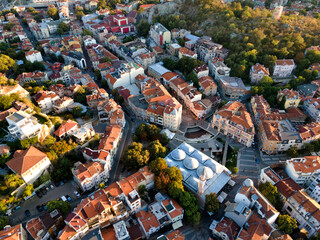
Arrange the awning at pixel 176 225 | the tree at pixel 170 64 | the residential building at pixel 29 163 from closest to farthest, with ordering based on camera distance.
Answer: the awning at pixel 176 225
the residential building at pixel 29 163
the tree at pixel 170 64

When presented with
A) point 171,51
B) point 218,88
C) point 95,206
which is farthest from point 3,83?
point 218,88

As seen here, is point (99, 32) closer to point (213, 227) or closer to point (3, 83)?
point (3, 83)

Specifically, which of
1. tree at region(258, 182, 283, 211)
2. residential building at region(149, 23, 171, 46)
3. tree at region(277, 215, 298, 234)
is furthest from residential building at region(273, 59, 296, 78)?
tree at region(277, 215, 298, 234)

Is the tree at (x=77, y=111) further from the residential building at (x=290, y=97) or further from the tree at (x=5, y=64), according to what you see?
the residential building at (x=290, y=97)

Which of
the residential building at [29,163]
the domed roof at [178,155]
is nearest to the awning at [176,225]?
the domed roof at [178,155]

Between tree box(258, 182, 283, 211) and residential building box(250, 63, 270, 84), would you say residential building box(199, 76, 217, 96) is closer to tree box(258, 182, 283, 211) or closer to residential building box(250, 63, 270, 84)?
residential building box(250, 63, 270, 84)

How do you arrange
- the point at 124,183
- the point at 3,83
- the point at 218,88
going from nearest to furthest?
the point at 124,183 → the point at 3,83 → the point at 218,88

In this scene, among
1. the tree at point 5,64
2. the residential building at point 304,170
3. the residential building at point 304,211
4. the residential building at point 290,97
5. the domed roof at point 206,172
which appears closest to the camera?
the residential building at point 304,211
